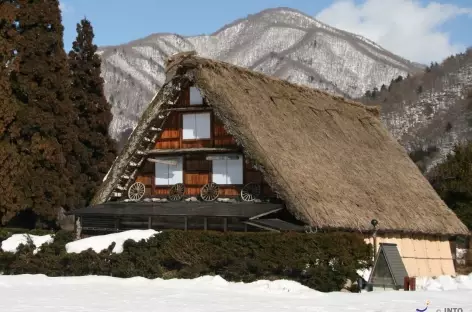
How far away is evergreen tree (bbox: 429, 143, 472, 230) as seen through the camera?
38125 millimetres

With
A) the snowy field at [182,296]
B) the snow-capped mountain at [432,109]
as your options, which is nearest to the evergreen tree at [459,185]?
the snowy field at [182,296]

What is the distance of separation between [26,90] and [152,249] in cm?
1258

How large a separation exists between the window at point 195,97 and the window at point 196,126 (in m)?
0.46

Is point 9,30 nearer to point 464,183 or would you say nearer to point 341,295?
point 341,295

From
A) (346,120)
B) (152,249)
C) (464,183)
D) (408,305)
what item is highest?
(346,120)

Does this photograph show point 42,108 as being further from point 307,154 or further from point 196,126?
point 307,154

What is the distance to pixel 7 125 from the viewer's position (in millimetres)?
31188

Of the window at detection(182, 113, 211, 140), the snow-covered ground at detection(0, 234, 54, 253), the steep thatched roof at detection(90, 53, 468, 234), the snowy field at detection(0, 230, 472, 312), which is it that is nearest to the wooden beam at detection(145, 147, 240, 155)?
the window at detection(182, 113, 211, 140)

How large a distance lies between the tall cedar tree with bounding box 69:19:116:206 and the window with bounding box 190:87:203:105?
40.2 ft

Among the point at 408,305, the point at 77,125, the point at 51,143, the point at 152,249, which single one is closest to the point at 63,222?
the point at 77,125

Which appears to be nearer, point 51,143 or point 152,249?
point 152,249

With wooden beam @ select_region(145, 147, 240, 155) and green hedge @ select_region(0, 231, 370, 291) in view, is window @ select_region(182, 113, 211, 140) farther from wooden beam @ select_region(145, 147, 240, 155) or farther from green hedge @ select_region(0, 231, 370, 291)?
green hedge @ select_region(0, 231, 370, 291)

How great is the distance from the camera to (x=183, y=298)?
58.5ft

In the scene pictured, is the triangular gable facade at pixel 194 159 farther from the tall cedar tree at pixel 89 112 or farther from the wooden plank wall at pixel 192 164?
the tall cedar tree at pixel 89 112
